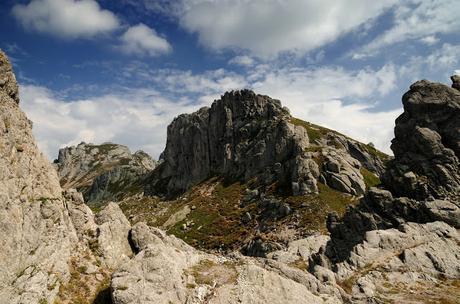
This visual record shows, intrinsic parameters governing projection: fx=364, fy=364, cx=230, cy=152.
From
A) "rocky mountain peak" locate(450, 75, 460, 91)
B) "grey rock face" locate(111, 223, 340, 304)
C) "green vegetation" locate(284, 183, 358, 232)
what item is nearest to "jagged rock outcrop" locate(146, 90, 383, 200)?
"green vegetation" locate(284, 183, 358, 232)

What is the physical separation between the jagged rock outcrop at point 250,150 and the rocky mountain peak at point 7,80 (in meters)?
81.2

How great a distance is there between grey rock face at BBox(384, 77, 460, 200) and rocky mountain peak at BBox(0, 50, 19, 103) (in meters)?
49.8

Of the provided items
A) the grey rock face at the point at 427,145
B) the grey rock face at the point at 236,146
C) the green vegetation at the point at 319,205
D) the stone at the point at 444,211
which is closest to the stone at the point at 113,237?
the stone at the point at 444,211

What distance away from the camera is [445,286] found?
33875mm

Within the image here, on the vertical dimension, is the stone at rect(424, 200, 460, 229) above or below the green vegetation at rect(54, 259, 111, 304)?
above

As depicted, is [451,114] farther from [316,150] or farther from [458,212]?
[316,150]

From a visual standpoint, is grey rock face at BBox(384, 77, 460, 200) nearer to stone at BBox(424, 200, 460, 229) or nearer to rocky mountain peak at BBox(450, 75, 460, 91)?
rocky mountain peak at BBox(450, 75, 460, 91)

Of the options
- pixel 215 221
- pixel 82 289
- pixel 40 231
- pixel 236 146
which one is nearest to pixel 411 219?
pixel 82 289

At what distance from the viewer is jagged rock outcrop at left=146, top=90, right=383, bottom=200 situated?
10775 centimetres

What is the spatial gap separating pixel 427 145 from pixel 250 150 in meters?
85.0

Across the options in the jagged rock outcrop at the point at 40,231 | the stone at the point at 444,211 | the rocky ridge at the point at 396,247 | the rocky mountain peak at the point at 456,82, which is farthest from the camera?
the rocky mountain peak at the point at 456,82

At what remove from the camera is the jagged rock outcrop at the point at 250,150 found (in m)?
108

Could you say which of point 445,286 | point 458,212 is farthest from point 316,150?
point 445,286

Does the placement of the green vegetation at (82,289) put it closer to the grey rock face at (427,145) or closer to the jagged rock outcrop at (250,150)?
the grey rock face at (427,145)
